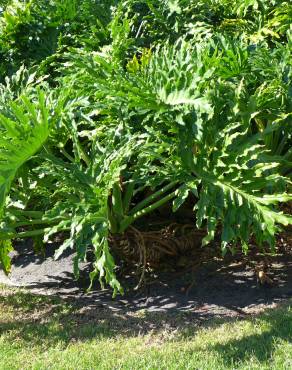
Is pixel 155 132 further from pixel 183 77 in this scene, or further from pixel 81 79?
pixel 81 79

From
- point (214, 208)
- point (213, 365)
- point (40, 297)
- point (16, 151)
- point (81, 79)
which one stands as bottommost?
point (213, 365)

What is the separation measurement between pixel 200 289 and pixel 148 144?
1334mm

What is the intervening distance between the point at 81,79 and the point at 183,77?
879 mm

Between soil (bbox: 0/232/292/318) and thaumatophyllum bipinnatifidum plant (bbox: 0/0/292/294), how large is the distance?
404mm

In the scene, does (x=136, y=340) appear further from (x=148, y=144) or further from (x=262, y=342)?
(x=148, y=144)

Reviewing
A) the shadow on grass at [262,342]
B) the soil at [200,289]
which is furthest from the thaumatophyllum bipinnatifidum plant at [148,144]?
the shadow on grass at [262,342]

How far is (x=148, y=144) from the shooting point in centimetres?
406

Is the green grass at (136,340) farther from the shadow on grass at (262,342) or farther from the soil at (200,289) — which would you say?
the soil at (200,289)

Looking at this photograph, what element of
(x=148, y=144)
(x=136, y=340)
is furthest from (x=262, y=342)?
(x=148, y=144)

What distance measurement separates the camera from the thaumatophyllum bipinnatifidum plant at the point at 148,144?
12.5 ft

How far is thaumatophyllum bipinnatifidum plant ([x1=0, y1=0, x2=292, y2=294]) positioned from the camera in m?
3.81

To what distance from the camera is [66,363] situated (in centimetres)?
350

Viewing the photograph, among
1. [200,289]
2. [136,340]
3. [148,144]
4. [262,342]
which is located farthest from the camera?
[200,289]

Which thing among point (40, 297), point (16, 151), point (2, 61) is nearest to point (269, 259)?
point (40, 297)
